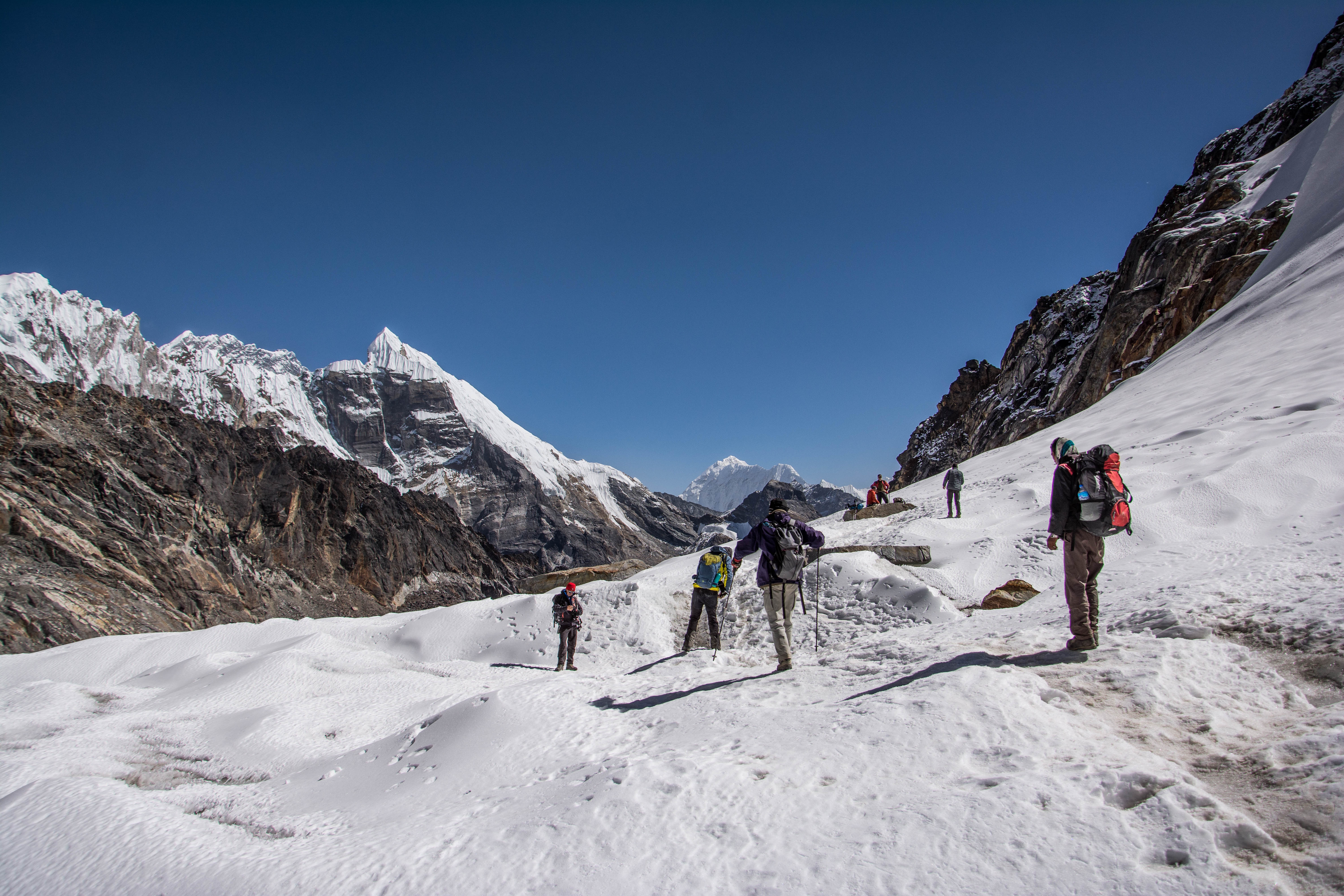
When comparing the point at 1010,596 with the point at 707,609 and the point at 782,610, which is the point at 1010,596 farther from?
the point at 782,610

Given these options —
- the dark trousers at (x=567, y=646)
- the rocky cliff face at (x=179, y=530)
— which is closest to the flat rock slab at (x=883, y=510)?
the dark trousers at (x=567, y=646)

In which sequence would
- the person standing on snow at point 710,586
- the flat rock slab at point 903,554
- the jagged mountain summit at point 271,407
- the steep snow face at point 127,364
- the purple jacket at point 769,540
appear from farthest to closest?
the jagged mountain summit at point 271,407 < the steep snow face at point 127,364 < the flat rock slab at point 903,554 < the person standing on snow at point 710,586 < the purple jacket at point 769,540

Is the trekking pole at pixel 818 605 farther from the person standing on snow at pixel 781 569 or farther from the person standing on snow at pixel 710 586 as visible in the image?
the person standing on snow at pixel 781 569

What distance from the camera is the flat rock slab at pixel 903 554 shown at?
11.4 meters

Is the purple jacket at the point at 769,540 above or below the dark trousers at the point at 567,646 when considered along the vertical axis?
above

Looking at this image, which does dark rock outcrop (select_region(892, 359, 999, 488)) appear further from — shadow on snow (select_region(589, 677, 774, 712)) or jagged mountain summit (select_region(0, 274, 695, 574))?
jagged mountain summit (select_region(0, 274, 695, 574))

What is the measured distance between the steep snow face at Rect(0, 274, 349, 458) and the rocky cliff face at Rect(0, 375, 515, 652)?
20.2 metres

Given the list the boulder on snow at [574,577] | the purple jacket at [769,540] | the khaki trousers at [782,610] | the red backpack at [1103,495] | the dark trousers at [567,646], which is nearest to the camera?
the red backpack at [1103,495]

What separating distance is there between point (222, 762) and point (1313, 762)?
25.6ft

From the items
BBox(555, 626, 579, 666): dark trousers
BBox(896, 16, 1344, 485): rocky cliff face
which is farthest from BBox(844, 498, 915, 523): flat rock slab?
BBox(896, 16, 1344, 485): rocky cliff face

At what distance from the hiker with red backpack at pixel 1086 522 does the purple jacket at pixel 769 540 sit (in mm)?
1955

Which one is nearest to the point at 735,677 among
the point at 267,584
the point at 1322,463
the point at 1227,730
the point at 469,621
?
the point at 1227,730

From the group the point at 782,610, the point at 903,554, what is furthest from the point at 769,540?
the point at 903,554

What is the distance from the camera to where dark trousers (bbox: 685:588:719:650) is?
8055 mm
